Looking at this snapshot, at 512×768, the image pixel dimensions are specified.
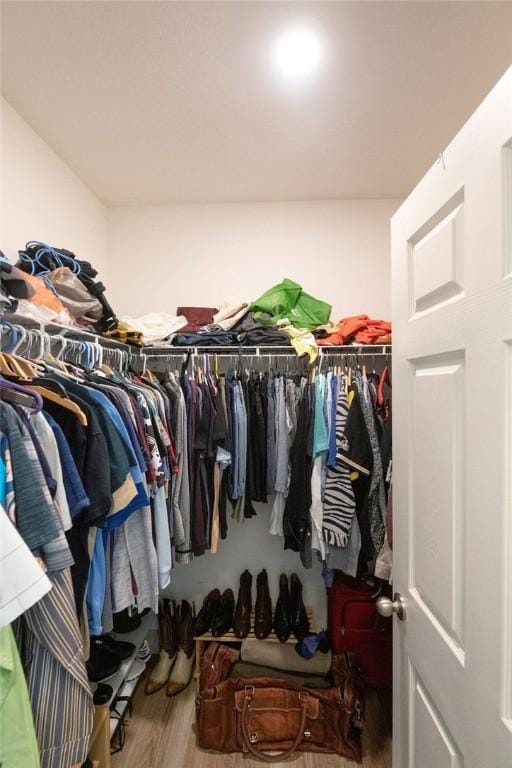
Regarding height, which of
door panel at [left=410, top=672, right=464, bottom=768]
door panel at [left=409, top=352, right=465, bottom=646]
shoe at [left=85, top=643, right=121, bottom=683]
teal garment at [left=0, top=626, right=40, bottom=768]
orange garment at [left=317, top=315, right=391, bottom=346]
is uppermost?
orange garment at [left=317, top=315, right=391, bottom=346]

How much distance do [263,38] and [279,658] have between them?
262cm

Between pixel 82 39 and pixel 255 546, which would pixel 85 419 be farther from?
pixel 255 546

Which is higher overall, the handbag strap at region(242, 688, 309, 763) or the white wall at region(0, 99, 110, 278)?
the white wall at region(0, 99, 110, 278)

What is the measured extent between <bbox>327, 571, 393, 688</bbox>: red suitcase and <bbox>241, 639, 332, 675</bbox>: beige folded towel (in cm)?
13

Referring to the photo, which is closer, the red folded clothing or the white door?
the white door

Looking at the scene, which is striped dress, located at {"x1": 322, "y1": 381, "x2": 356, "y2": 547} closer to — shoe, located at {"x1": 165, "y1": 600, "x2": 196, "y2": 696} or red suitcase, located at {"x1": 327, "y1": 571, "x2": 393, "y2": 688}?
red suitcase, located at {"x1": 327, "y1": 571, "x2": 393, "y2": 688}

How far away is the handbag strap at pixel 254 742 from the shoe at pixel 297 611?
0.31 metres

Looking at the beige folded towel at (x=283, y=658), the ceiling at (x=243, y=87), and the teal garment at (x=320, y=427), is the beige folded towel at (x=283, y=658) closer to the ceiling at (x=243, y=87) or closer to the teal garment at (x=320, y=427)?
the teal garment at (x=320, y=427)

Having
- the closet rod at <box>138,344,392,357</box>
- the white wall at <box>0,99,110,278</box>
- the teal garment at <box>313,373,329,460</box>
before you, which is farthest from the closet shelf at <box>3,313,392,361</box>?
the white wall at <box>0,99,110,278</box>

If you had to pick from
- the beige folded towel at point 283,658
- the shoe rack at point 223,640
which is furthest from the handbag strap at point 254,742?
the shoe rack at point 223,640

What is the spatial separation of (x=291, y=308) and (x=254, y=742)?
209 centimetres

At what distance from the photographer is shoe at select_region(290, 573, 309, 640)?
1.78m

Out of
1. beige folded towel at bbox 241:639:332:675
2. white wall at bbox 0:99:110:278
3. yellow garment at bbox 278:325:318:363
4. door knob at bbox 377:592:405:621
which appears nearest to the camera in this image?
door knob at bbox 377:592:405:621

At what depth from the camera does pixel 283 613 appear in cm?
187
